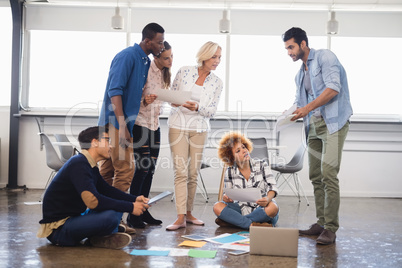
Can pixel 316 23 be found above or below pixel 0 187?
above

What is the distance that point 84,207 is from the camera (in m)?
3.00

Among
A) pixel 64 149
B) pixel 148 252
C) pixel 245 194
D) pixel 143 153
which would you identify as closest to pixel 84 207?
pixel 148 252

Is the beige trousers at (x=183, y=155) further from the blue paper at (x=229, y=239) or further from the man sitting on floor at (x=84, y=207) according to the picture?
the man sitting on floor at (x=84, y=207)

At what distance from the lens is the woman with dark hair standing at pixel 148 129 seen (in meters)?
3.61

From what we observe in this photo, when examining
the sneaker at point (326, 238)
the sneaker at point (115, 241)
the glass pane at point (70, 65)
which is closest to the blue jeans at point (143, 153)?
the sneaker at point (115, 241)

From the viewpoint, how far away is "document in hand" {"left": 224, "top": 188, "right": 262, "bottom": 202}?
11.1 ft

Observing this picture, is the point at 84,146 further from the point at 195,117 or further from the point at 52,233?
the point at 195,117

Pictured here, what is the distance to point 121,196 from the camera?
3.06m

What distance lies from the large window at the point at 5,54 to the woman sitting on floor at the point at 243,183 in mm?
4294

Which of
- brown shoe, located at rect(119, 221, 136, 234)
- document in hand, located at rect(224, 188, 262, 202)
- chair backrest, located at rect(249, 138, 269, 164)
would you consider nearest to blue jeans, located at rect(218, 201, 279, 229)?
document in hand, located at rect(224, 188, 262, 202)

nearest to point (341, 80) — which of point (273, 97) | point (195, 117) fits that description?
point (195, 117)

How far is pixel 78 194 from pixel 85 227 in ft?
0.73

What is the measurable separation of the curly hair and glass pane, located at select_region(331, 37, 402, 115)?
11.2 ft

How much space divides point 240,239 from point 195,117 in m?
1.09
